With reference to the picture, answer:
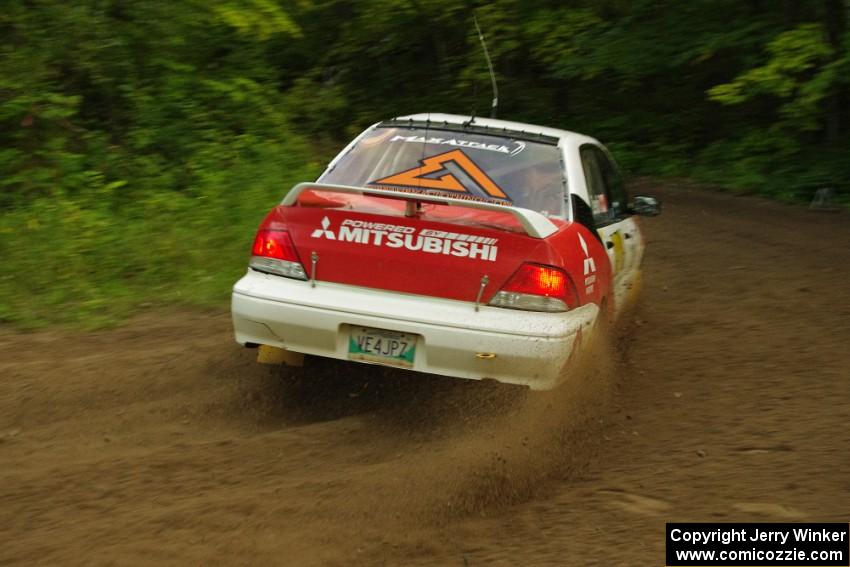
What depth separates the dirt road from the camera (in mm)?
3957

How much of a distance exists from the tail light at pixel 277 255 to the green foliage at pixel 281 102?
165 cm

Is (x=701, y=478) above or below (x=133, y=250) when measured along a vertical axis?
above

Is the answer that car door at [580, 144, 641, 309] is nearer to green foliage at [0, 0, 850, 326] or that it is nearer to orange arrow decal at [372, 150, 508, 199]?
orange arrow decal at [372, 150, 508, 199]

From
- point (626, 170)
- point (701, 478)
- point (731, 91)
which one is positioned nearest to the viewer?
point (701, 478)

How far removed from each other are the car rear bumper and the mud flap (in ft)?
0.40

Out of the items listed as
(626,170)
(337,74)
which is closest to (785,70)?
A: (626,170)

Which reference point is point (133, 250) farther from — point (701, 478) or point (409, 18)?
point (409, 18)

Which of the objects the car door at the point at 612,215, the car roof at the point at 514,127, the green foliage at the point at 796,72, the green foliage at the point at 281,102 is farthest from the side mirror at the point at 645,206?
the green foliage at the point at 796,72

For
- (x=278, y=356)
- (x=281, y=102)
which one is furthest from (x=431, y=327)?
(x=281, y=102)

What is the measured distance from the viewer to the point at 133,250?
29.1 ft

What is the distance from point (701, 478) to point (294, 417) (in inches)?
84.3

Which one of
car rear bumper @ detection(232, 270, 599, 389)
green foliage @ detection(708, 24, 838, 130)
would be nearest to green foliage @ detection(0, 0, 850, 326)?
green foliage @ detection(708, 24, 838, 130)

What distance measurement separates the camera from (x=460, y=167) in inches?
231

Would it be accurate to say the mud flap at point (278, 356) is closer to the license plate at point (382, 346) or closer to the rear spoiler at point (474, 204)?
the license plate at point (382, 346)
